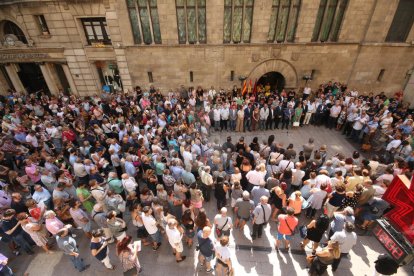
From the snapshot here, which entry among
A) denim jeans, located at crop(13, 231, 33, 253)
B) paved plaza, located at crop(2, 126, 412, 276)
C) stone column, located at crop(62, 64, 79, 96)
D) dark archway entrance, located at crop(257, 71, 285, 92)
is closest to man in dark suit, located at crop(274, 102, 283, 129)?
dark archway entrance, located at crop(257, 71, 285, 92)

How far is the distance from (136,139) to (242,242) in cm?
571

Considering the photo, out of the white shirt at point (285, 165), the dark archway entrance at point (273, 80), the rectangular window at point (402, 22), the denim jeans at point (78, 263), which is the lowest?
the denim jeans at point (78, 263)

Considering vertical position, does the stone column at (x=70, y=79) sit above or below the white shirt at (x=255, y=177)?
above

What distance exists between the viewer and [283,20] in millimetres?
14367

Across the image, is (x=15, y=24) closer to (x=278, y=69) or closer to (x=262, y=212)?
(x=278, y=69)

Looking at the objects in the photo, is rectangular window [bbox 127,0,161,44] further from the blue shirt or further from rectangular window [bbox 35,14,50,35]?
the blue shirt

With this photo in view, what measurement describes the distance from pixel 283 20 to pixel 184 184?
12.3 m

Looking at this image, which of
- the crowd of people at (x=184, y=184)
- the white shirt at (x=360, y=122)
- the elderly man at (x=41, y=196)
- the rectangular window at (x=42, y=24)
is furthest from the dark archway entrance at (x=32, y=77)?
the white shirt at (x=360, y=122)

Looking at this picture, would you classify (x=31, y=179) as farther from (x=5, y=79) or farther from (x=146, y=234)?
(x=5, y=79)

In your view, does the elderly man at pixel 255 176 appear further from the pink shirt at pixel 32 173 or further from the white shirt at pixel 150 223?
the pink shirt at pixel 32 173

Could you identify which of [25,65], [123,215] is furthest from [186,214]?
[25,65]

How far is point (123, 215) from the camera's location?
827 cm

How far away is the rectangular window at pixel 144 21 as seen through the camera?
13.8m

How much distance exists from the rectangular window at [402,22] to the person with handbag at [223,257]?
55.7 feet
